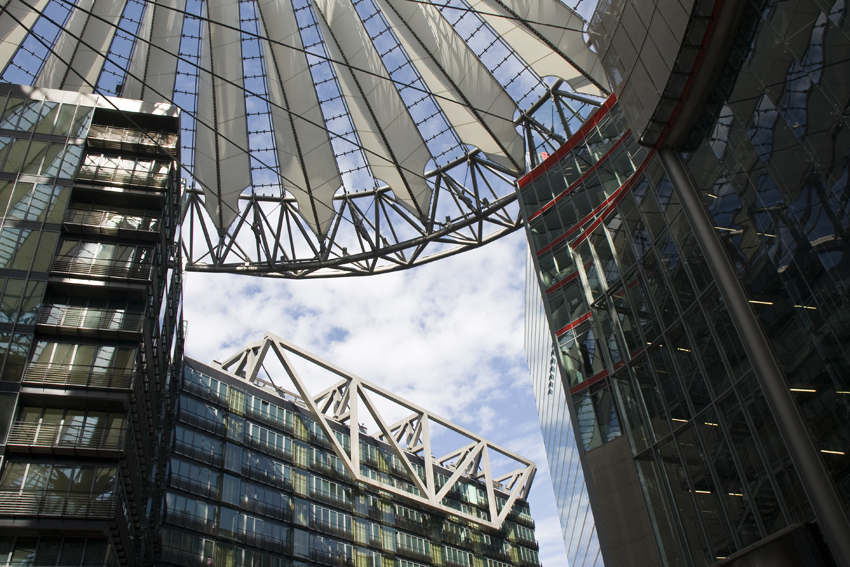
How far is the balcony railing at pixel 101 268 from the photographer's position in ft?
79.6

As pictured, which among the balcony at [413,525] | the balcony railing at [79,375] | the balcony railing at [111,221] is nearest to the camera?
the balcony railing at [79,375]

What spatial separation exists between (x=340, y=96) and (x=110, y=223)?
10.1 meters

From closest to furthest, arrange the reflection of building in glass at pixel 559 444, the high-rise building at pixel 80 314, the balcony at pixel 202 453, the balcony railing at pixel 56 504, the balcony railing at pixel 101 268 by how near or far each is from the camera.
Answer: the balcony railing at pixel 56 504 < the high-rise building at pixel 80 314 < the balcony railing at pixel 101 268 < the reflection of building in glass at pixel 559 444 < the balcony at pixel 202 453

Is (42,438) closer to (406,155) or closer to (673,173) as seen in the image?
(406,155)

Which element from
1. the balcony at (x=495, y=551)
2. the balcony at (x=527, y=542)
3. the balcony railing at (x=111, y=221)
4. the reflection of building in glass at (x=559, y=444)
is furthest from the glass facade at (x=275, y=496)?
the balcony railing at (x=111, y=221)

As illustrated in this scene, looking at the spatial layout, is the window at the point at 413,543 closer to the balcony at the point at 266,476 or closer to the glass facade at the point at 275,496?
the glass facade at the point at 275,496

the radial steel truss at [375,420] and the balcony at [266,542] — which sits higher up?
the radial steel truss at [375,420]

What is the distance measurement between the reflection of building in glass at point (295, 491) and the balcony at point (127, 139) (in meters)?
21.9

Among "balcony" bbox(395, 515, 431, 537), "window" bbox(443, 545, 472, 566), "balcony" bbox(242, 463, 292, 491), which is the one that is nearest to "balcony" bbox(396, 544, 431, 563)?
"balcony" bbox(395, 515, 431, 537)

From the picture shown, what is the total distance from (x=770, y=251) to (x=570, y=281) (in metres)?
11.2

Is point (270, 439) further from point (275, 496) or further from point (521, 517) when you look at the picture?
point (521, 517)

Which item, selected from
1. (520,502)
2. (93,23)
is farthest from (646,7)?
(520,502)

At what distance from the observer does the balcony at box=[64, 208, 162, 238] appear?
25234 millimetres

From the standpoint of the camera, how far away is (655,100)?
58.9 feet
